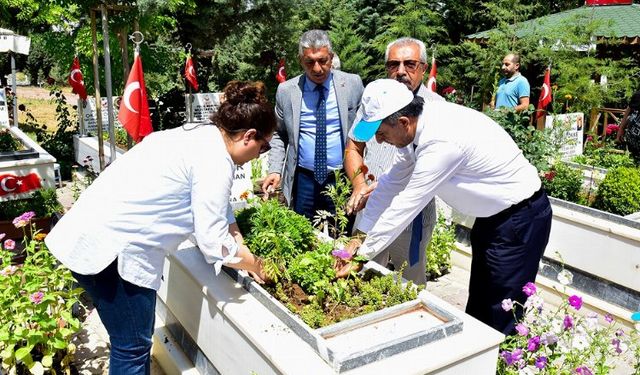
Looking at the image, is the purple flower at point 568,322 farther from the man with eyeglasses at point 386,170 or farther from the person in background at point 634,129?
the person in background at point 634,129

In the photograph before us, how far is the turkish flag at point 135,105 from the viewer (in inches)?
183

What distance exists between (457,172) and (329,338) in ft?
2.92

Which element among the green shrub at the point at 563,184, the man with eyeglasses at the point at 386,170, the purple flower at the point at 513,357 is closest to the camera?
the purple flower at the point at 513,357

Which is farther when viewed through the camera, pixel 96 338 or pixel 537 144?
pixel 537 144

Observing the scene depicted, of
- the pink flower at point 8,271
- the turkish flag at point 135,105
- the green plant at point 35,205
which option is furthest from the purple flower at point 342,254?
the green plant at point 35,205

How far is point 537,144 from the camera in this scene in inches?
175

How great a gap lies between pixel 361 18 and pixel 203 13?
548cm

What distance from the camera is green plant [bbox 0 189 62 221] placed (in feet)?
15.1

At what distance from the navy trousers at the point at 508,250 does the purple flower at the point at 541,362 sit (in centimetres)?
53

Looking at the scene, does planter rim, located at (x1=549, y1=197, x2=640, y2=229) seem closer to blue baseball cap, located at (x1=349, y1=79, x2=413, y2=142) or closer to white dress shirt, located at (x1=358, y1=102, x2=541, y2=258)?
white dress shirt, located at (x1=358, y1=102, x2=541, y2=258)

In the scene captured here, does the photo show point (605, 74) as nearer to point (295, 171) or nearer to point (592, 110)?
point (592, 110)

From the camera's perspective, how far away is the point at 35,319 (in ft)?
7.88

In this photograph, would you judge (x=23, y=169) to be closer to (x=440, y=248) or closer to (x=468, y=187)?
(x=440, y=248)

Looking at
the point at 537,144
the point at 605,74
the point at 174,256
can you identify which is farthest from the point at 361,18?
the point at 174,256
